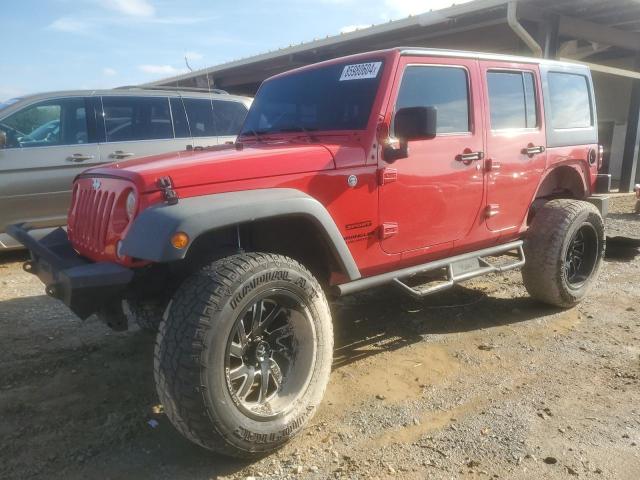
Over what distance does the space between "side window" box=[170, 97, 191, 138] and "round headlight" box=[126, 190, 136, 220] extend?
4.26 meters

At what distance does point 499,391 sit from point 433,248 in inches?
39.1

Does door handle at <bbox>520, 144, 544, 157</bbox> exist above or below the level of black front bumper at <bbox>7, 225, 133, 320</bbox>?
above

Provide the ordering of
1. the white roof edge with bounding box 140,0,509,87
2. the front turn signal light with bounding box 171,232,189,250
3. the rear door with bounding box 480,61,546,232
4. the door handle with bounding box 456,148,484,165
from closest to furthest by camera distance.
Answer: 1. the front turn signal light with bounding box 171,232,189,250
2. the door handle with bounding box 456,148,484,165
3. the rear door with bounding box 480,61,546,232
4. the white roof edge with bounding box 140,0,509,87

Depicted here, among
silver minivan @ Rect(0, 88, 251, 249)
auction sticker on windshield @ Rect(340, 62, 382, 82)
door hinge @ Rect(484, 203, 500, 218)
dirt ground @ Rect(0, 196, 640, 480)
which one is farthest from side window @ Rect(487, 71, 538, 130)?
silver minivan @ Rect(0, 88, 251, 249)

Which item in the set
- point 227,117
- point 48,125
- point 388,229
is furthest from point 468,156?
point 48,125

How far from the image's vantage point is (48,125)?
19.2 ft

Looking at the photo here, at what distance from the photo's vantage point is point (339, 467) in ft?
7.96

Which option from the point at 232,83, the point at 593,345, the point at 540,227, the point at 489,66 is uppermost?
the point at 232,83

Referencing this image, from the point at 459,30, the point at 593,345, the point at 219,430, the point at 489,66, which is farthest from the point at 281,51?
the point at 219,430

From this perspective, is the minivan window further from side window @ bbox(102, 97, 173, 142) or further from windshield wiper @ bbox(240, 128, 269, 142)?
windshield wiper @ bbox(240, 128, 269, 142)

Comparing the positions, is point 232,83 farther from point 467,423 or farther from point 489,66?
point 467,423

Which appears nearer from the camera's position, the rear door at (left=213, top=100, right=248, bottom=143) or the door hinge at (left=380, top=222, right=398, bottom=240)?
the door hinge at (left=380, top=222, right=398, bottom=240)

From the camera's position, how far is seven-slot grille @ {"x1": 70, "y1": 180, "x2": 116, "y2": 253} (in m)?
2.65

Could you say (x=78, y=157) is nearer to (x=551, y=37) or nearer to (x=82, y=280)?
(x=82, y=280)
